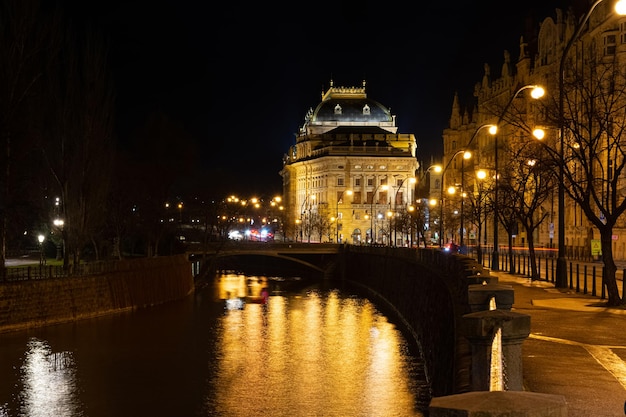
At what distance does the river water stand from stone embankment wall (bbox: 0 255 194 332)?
105cm

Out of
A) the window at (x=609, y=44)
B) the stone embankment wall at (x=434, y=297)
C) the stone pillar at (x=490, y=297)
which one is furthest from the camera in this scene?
the window at (x=609, y=44)

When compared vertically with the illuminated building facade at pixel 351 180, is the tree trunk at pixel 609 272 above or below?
below

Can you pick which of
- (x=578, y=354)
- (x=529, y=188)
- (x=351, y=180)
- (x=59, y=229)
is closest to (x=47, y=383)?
(x=578, y=354)

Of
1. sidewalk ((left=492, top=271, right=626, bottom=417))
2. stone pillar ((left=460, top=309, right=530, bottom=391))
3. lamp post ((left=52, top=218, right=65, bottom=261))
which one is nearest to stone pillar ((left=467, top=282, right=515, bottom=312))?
sidewalk ((left=492, top=271, right=626, bottom=417))

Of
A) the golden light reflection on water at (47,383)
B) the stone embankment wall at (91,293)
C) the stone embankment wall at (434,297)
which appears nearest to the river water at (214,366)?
the golden light reflection on water at (47,383)

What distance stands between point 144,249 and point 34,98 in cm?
4165

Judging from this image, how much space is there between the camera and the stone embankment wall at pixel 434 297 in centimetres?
2082

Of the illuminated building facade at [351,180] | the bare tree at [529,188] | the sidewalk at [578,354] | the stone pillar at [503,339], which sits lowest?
the sidewalk at [578,354]

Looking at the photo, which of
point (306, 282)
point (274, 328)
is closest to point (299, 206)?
point (306, 282)

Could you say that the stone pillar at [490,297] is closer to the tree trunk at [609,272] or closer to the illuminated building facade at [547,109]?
the tree trunk at [609,272]

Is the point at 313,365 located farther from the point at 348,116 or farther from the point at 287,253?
the point at 348,116

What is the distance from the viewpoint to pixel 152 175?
81500mm

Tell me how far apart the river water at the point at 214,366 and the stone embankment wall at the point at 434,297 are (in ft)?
4.36

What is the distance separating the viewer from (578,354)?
1670cm
